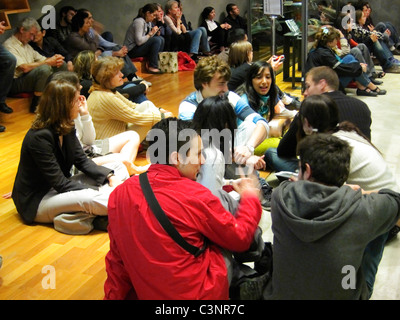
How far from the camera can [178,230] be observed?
1.92m

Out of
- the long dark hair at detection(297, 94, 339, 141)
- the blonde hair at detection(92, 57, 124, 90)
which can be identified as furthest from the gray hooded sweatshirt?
the blonde hair at detection(92, 57, 124, 90)

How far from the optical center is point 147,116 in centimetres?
430

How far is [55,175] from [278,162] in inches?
62.6

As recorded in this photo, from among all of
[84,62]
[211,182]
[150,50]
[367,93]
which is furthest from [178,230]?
[150,50]

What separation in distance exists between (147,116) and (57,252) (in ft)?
5.37

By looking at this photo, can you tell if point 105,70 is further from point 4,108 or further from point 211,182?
point 4,108

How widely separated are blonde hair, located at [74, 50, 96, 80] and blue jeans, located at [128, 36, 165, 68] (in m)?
3.01

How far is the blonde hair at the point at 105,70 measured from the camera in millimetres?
4062

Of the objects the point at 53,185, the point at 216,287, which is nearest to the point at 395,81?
the point at 53,185

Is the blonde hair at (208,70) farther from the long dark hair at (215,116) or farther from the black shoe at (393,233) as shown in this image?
the black shoe at (393,233)

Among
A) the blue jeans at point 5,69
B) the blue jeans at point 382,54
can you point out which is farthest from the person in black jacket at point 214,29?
the blue jeans at point 5,69

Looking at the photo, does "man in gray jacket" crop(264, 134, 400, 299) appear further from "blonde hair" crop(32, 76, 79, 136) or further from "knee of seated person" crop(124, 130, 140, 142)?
"knee of seated person" crop(124, 130, 140, 142)

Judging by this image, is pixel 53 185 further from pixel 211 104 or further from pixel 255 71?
pixel 255 71

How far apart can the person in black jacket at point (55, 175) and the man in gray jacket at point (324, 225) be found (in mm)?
1449
